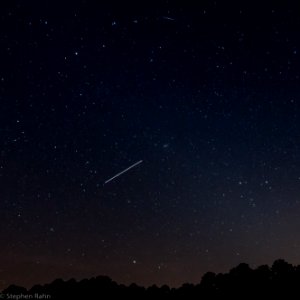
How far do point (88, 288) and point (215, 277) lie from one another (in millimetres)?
9196

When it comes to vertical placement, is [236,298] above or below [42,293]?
below

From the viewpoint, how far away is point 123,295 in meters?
32.7

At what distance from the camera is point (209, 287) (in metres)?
30.1

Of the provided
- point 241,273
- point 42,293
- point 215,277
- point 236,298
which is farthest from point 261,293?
point 42,293

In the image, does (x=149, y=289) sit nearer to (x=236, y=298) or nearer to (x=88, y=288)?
(x=88, y=288)

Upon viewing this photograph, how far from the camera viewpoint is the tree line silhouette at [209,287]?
2597 cm

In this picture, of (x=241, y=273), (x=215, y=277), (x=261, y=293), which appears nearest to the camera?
(x=261, y=293)

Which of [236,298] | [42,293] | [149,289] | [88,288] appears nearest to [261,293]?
[236,298]

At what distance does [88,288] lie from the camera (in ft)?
108

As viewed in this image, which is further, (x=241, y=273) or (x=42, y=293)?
(x=42, y=293)

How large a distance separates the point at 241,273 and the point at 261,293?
4088mm

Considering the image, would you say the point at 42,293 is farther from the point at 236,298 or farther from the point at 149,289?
the point at 236,298

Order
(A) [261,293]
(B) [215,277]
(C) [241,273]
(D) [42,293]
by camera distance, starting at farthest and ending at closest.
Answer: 1. (D) [42,293]
2. (B) [215,277]
3. (C) [241,273]
4. (A) [261,293]

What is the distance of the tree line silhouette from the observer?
25969 millimetres
